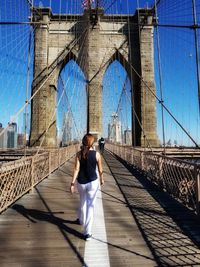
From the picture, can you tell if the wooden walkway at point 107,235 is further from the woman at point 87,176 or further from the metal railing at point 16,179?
the woman at point 87,176

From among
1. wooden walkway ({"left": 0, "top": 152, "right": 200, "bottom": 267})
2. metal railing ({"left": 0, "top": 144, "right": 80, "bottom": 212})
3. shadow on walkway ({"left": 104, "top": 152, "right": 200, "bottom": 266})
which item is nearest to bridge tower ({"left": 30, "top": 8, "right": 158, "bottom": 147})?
metal railing ({"left": 0, "top": 144, "right": 80, "bottom": 212})

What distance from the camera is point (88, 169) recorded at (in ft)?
12.8

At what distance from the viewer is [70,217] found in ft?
15.9

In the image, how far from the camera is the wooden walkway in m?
3.22

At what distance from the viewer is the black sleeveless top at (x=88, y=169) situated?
12.8ft

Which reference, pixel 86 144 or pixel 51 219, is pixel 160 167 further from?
pixel 86 144

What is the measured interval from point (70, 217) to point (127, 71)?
89.7 ft

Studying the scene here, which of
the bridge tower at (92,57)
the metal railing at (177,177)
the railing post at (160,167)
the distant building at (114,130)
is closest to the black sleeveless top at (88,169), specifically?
the metal railing at (177,177)

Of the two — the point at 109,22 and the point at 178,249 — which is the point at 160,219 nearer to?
the point at 178,249

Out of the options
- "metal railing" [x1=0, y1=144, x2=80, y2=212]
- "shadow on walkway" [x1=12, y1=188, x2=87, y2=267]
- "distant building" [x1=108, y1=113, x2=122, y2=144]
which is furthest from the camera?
"distant building" [x1=108, y1=113, x2=122, y2=144]

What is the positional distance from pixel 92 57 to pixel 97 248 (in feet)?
91.7

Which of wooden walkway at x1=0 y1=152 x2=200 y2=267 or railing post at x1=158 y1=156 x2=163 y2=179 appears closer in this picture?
wooden walkway at x1=0 y1=152 x2=200 y2=267

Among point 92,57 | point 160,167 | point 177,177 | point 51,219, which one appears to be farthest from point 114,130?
point 51,219

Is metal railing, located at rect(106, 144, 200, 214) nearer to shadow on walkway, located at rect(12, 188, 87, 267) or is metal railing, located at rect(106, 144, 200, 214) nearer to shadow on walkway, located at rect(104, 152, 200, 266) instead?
shadow on walkway, located at rect(104, 152, 200, 266)
